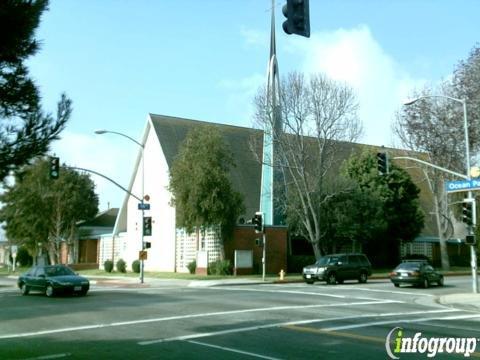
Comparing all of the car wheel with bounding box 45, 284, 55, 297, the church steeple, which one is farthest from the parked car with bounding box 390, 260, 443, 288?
A: the car wheel with bounding box 45, 284, 55, 297

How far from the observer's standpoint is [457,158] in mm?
40500

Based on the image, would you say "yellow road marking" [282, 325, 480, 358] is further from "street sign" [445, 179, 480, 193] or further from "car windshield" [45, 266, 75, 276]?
"street sign" [445, 179, 480, 193]

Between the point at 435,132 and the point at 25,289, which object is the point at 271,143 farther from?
the point at 25,289

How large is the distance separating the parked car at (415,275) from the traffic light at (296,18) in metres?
22.9

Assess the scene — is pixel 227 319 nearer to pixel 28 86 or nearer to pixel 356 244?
pixel 28 86

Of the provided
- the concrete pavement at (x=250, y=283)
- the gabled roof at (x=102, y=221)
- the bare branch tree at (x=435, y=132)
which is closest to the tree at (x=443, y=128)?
the bare branch tree at (x=435, y=132)

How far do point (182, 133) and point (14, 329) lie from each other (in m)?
38.1

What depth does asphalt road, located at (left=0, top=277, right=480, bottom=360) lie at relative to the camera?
10.7 metres

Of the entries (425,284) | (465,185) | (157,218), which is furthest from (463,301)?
(157,218)

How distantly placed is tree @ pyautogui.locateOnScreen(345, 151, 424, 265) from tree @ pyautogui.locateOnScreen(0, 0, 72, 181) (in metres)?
40.9

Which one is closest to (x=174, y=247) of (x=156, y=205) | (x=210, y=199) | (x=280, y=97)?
(x=156, y=205)

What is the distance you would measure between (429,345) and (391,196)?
3887 cm

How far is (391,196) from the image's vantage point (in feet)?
160

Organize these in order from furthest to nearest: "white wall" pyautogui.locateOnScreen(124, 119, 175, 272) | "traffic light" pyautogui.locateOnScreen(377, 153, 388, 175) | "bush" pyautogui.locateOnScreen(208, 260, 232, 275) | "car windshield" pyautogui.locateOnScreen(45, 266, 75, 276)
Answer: "white wall" pyautogui.locateOnScreen(124, 119, 175, 272), "bush" pyautogui.locateOnScreen(208, 260, 232, 275), "traffic light" pyautogui.locateOnScreen(377, 153, 388, 175), "car windshield" pyautogui.locateOnScreen(45, 266, 75, 276)
